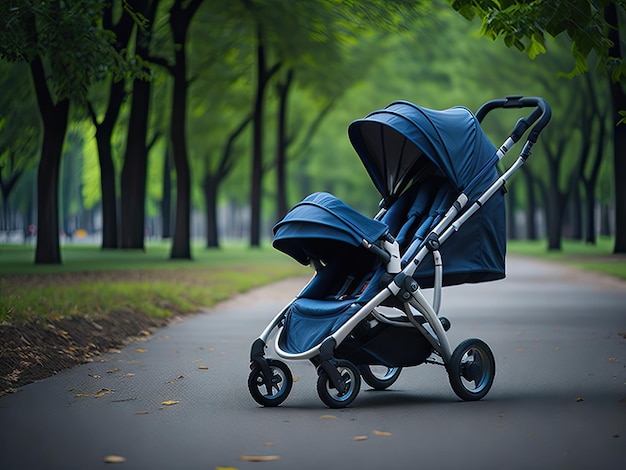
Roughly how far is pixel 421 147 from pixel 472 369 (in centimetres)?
161

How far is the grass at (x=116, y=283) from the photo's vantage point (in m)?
14.0

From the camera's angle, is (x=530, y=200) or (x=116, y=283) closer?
(x=116, y=283)

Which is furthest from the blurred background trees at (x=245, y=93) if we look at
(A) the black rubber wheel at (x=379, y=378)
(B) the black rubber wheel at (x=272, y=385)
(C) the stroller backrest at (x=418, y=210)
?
(B) the black rubber wheel at (x=272, y=385)

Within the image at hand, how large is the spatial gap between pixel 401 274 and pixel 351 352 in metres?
0.65

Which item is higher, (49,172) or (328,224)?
(49,172)

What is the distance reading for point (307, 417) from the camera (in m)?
7.45

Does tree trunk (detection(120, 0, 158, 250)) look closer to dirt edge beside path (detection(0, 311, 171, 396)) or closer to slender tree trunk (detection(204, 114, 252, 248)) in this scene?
slender tree trunk (detection(204, 114, 252, 248))

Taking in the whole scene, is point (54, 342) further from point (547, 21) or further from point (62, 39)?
point (547, 21)

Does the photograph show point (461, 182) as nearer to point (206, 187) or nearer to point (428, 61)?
point (206, 187)

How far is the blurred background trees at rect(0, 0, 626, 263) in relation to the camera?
45.7 feet

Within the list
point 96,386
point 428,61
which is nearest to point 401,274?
point 96,386

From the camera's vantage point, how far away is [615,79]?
938 cm

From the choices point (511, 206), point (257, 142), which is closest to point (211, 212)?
point (257, 142)

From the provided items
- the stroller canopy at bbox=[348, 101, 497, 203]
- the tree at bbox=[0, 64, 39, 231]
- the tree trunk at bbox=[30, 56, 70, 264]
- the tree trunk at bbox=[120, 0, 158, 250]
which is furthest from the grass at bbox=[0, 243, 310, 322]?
the stroller canopy at bbox=[348, 101, 497, 203]
